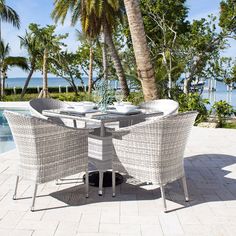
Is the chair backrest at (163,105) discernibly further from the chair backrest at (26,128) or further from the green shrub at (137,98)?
the green shrub at (137,98)

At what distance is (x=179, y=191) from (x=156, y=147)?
90 centimetres

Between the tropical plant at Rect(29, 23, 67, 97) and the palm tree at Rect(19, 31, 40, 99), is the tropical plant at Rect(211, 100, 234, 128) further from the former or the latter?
the palm tree at Rect(19, 31, 40, 99)

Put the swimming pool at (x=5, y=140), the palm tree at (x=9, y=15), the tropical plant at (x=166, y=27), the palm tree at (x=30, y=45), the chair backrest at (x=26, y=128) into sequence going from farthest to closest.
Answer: the palm tree at (x=30, y=45) < the palm tree at (x=9, y=15) < the tropical plant at (x=166, y=27) < the swimming pool at (x=5, y=140) < the chair backrest at (x=26, y=128)

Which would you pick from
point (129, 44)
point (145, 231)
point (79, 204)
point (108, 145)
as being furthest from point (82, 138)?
point (129, 44)

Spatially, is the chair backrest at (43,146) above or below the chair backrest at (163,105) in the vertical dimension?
below

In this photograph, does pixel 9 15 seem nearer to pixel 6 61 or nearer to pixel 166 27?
pixel 6 61

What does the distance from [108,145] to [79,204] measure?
69 cm

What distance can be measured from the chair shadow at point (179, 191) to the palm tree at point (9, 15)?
14.7 m

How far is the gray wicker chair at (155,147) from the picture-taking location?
273cm

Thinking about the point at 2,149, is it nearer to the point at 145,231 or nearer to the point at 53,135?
the point at 53,135

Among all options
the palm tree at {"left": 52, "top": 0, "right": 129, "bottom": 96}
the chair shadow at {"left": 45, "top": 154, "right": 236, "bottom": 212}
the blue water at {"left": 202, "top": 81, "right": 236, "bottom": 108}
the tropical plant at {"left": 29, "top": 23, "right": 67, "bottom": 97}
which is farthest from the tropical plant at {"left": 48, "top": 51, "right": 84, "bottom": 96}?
the chair shadow at {"left": 45, "top": 154, "right": 236, "bottom": 212}

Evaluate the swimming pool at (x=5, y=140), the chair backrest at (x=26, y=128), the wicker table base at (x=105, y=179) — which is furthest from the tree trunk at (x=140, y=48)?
the chair backrest at (x=26, y=128)

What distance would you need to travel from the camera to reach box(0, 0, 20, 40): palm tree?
15.6 meters

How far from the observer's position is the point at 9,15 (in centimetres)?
1595
